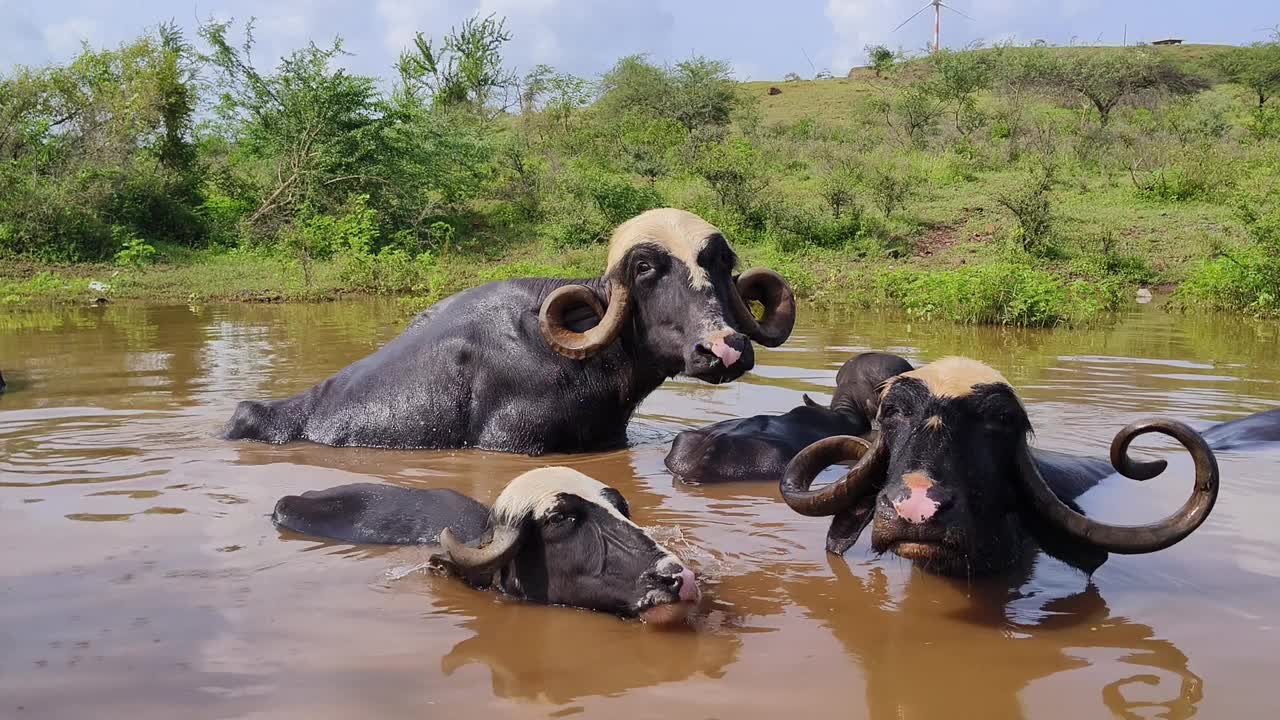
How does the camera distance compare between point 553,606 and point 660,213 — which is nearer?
point 553,606

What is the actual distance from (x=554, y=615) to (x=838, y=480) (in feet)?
3.45

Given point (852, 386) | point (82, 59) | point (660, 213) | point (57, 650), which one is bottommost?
point (57, 650)

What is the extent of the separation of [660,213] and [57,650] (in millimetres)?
3786

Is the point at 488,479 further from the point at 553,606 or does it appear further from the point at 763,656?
the point at 763,656

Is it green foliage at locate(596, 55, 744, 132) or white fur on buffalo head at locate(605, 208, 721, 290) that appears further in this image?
green foliage at locate(596, 55, 744, 132)

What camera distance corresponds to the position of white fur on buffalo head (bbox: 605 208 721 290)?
6.10 meters

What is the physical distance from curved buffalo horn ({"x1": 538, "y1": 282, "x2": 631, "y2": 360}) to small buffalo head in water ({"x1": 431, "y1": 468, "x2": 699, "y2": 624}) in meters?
2.09

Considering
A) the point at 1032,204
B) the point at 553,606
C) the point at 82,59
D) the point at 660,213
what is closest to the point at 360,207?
the point at 82,59

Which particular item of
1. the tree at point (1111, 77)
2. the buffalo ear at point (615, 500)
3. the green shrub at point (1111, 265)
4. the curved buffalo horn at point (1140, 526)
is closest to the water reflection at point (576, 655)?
the buffalo ear at point (615, 500)

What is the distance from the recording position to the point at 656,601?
12.3 ft

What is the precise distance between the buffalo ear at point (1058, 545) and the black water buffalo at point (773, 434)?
145 centimetres

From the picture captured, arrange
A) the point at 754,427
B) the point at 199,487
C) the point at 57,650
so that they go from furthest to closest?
1. the point at 754,427
2. the point at 199,487
3. the point at 57,650

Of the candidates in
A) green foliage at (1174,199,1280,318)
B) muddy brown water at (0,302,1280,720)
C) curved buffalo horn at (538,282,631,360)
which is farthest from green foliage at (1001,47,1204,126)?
A: muddy brown water at (0,302,1280,720)

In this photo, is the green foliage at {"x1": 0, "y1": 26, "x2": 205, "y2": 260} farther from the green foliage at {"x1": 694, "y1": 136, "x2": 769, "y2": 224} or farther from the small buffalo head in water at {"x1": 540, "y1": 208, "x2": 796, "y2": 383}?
the small buffalo head in water at {"x1": 540, "y1": 208, "x2": 796, "y2": 383}
